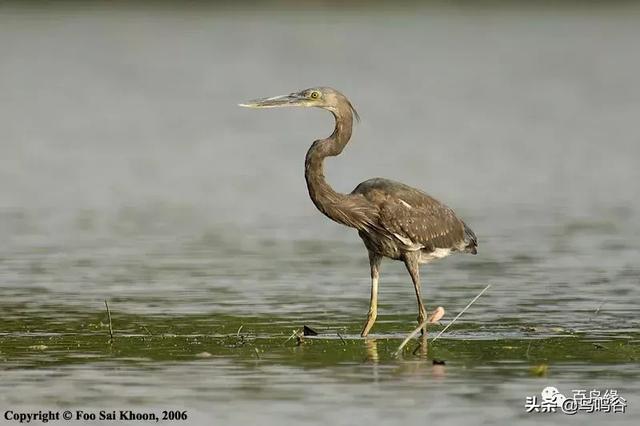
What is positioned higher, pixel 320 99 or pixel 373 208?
pixel 320 99

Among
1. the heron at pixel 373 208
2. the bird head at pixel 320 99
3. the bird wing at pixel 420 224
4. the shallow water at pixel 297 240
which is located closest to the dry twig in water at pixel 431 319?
the shallow water at pixel 297 240

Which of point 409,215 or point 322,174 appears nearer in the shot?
point 322,174

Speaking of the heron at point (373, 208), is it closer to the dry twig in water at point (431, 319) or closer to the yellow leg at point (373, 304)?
the yellow leg at point (373, 304)

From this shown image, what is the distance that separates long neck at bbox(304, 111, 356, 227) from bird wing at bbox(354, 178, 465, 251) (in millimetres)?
315

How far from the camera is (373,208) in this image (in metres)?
15.6

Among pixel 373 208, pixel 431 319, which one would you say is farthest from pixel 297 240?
pixel 431 319

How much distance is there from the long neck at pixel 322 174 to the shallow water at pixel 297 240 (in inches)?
40.1

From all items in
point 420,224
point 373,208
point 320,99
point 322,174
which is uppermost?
point 320,99

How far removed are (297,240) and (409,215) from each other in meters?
6.57

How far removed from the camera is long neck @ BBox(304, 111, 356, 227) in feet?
50.5

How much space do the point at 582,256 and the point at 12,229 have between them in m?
7.28

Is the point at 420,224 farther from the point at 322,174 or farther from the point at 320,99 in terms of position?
the point at 320,99

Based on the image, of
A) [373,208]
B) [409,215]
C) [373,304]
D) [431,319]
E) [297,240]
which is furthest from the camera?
[297,240]

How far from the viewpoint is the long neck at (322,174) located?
1539 cm
